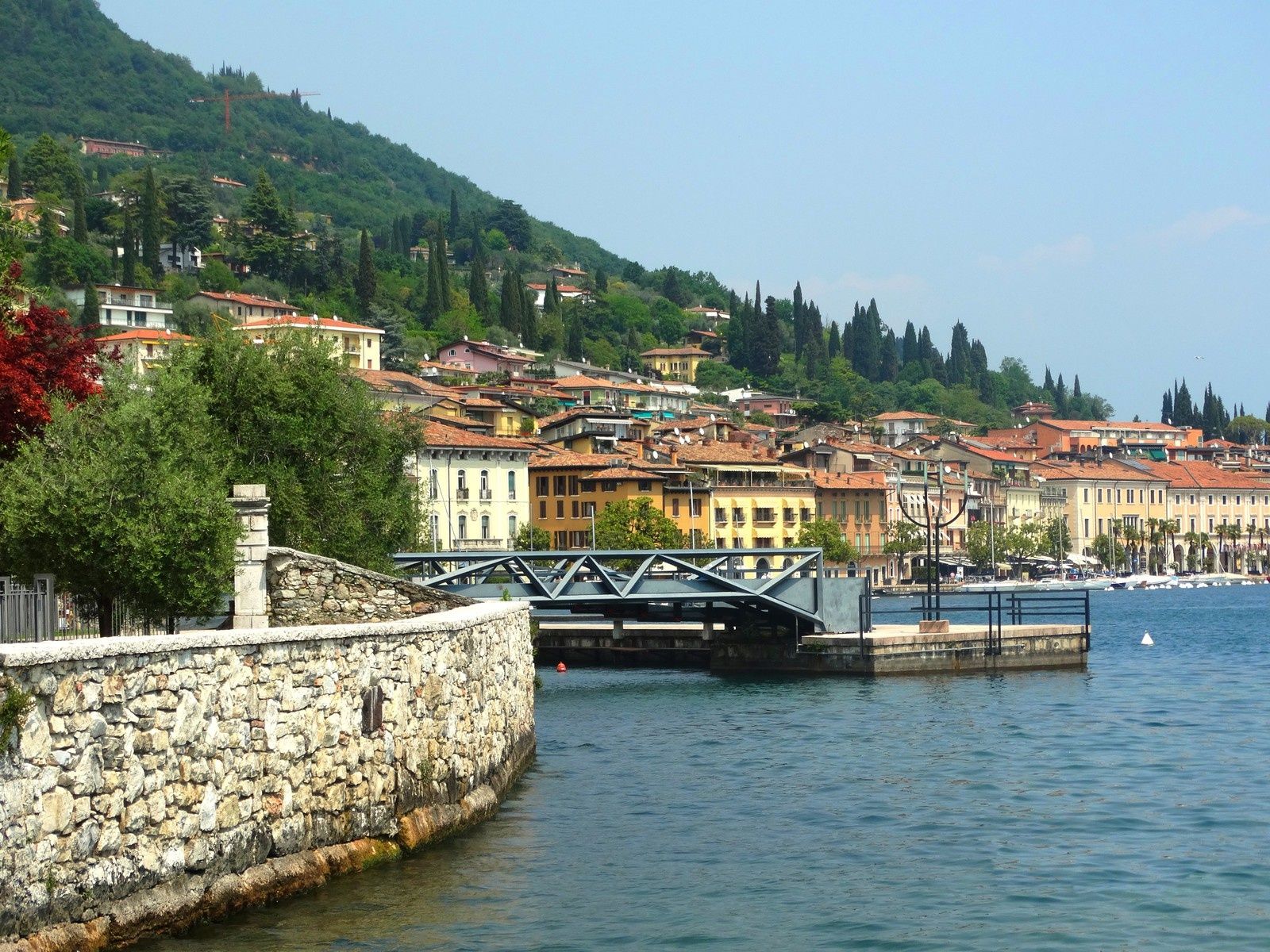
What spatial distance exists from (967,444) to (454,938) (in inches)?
6294

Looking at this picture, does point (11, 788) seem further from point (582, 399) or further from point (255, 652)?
point (582, 399)

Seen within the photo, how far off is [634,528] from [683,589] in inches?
2210

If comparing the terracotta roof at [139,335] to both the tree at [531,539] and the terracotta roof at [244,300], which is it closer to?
the terracotta roof at [244,300]

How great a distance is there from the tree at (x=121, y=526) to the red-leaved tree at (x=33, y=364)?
6.95ft

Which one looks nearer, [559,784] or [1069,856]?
[1069,856]

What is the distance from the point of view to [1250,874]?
19375mm

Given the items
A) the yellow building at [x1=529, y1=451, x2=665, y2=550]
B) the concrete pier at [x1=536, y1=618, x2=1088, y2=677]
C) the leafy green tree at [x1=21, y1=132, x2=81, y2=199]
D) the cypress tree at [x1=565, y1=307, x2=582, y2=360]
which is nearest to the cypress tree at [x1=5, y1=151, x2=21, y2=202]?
the leafy green tree at [x1=21, y1=132, x2=81, y2=199]

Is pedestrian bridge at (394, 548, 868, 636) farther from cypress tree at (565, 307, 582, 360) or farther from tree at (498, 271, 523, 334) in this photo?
cypress tree at (565, 307, 582, 360)

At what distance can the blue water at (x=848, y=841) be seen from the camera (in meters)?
16.3

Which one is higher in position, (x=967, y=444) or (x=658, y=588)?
(x=967, y=444)

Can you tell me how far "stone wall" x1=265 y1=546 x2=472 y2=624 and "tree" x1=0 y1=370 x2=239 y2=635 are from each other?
36.5 inches

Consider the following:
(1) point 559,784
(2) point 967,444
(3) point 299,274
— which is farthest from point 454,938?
(3) point 299,274

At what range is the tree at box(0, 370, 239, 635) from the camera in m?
21.1

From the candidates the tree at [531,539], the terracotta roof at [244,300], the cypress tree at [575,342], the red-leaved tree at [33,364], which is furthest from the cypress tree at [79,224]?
the red-leaved tree at [33,364]
